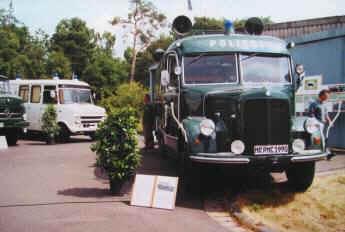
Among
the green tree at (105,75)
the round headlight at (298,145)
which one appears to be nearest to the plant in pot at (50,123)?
the round headlight at (298,145)

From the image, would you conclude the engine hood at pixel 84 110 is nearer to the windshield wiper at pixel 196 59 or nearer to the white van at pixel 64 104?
the white van at pixel 64 104

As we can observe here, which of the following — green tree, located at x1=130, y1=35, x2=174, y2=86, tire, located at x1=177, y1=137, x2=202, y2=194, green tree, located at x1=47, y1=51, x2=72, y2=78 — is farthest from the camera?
green tree, located at x1=130, y1=35, x2=174, y2=86

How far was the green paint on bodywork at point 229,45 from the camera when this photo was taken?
9086mm

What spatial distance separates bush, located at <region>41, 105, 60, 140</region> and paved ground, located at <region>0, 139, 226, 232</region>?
5819 millimetres

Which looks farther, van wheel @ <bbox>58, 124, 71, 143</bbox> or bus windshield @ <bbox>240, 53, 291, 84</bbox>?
van wheel @ <bbox>58, 124, 71, 143</bbox>

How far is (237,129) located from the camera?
25.7 ft

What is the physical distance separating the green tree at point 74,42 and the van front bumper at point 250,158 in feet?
140

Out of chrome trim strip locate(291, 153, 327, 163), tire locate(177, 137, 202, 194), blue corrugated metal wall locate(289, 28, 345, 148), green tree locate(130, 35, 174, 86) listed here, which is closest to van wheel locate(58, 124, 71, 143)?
blue corrugated metal wall locate(289, 28, 345, 148)

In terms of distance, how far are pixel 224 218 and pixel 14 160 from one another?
7885 millimetres

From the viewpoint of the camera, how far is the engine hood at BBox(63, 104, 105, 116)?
58.3ft

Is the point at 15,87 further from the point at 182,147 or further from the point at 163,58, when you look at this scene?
the point at 182,147

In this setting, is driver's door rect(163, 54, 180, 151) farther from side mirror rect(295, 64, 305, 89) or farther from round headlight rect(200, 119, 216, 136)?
side mirror rect(295, 64, 305, 89)

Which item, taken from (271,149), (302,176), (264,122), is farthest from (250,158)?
(302,176)

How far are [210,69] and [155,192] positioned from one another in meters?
2.82
